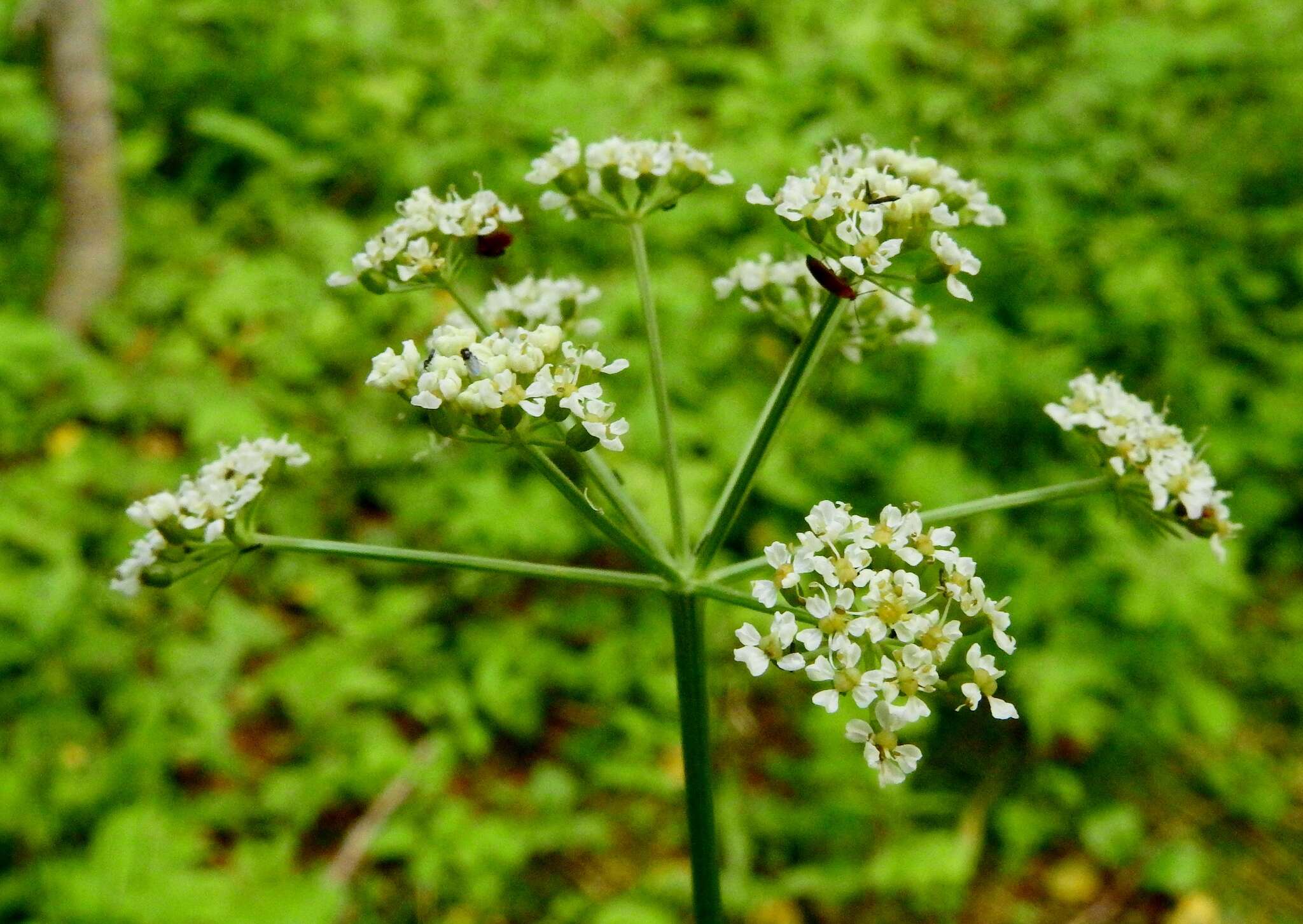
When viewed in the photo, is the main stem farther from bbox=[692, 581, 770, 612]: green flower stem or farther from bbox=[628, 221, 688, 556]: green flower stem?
bbox=[628, 221, 688, 556]: green flower stem

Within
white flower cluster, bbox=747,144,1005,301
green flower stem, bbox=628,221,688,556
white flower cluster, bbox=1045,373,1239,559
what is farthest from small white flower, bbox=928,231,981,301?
green flower stem, bbox=628,221,688,556

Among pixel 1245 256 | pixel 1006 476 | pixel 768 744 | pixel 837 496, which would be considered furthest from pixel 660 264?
pixel 1245 256

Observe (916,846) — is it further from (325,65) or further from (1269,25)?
(325,65)

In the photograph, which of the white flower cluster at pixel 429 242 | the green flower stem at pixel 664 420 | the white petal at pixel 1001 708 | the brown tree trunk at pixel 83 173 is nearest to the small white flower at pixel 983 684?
the white petal at pixel 1001 708

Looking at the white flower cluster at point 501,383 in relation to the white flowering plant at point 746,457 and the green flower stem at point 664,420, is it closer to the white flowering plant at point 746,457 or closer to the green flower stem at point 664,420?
the white flowering plant at point 746,457

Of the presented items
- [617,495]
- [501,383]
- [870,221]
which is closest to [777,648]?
[617,495]

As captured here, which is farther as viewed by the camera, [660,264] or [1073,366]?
[660,264]

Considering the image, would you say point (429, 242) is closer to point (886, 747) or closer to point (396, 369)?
point (396, 369)
